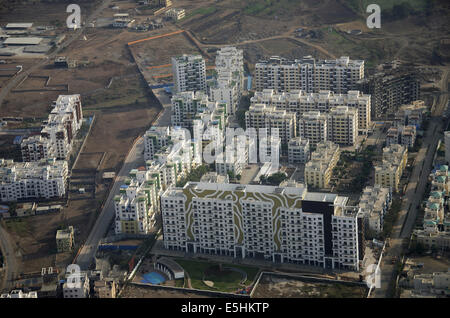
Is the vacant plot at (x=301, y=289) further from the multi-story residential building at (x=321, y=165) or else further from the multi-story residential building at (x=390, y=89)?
Result: the multi-story residential building at (x=390, y=89)

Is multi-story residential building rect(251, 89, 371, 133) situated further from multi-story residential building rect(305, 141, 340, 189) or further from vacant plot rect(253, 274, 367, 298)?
vacant plot rect(253, 274, 367, 298)

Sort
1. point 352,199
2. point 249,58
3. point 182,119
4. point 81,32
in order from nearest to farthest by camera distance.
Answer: point 352,199, point 182,119, point 249,58, point 81,32

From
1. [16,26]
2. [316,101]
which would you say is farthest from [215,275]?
[16,26]

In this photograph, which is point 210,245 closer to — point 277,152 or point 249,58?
point 277,152

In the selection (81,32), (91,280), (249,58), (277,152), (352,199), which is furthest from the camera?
(81,32)

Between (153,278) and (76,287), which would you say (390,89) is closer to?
(153,278)

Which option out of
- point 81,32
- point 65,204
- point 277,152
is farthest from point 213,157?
point 81,32
